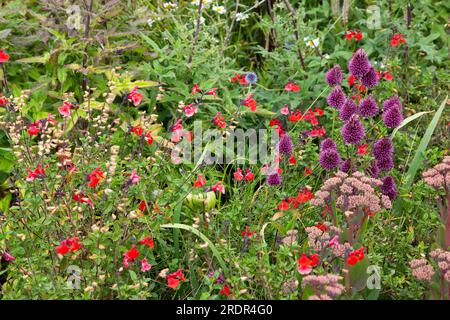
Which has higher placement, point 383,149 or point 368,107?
point 368,107

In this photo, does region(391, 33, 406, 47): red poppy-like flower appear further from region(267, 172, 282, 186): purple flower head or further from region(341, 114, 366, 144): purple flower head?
region(267, 172, 282, 186): purple flower head

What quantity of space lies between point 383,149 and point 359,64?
41cm

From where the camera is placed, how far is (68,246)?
2.75 metres

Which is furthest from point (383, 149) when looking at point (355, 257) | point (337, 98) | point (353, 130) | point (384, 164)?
point (355, 257)

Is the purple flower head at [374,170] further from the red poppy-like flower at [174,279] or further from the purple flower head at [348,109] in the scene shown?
the red poppy-like flower at [174,279]

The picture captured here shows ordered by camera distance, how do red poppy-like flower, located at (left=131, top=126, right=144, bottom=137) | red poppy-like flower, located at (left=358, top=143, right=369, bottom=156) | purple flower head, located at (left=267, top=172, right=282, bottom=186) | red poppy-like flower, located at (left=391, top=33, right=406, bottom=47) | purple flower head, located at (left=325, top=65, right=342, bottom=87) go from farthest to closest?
1. red poppy-like flower, located at (left=391, top=33, right=406, bottom=47)
2. purple flower head, located at (left=325, top=65, right=342, bottom=87)
3. red poppy-like flower, located at (left=358, top=143, right=369, bottom=156)
4. purple flower head, located at (left=267, top=172, right=282, bottom=186)
5. red poppy-like flower, located at (left=131, top=126, right=144, bottom=137)

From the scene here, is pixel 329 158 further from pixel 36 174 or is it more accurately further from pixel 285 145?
pixel 36 174

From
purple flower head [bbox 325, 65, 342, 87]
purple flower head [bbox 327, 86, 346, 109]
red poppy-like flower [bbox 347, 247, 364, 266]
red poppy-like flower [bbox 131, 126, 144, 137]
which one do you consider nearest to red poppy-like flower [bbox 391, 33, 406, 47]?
purple flower head [bbox 325, 65, 342, 87]

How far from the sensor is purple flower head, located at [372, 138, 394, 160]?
3.34 meters

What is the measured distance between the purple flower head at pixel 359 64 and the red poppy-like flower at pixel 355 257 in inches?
42.9

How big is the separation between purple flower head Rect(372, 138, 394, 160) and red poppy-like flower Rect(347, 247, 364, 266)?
83 cm

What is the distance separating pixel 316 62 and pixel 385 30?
2.25 feet

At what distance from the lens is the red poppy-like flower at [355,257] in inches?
101

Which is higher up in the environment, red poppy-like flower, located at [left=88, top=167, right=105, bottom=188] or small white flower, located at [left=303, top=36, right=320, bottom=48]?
small white flower, located at [left=303, top=36, right=320, bottom=48]
